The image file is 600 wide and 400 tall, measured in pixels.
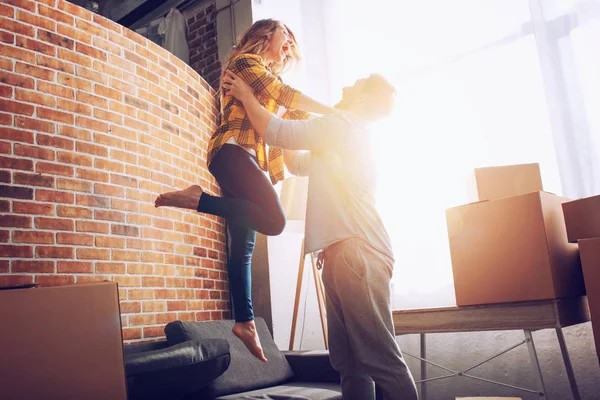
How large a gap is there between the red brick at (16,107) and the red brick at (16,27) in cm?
35

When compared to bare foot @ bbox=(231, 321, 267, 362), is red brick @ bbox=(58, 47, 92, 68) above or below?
above

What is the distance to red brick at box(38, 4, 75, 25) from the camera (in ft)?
8.46

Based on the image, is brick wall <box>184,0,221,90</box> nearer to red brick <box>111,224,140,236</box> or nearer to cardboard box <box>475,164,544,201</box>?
red brick <box>111,224,140,236</box>

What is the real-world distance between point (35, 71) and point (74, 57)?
0.24 meters

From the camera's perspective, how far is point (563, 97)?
3.11 m

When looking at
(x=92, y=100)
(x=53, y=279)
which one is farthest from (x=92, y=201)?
(x=92, y=100)

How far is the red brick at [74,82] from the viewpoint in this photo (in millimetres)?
2606

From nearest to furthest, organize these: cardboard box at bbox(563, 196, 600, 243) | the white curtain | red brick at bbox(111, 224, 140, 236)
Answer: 1. cardboard box at bbox(563, 196, 600, 243)
2. red brick at bbox(111, 224, 140, 236)
3. the white curtain

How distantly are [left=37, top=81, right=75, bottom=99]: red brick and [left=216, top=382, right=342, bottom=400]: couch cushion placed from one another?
65.2 inches

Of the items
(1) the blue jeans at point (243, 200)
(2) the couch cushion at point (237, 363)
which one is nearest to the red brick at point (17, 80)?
(1) the blue jeans at point (243, 200)

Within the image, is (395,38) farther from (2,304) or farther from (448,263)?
(2,304)

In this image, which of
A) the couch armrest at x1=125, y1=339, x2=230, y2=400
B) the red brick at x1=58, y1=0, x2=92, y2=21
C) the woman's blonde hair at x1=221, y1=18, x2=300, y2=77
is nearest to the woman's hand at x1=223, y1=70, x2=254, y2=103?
the woman's blonde hair at x1=221, y1=18, x2=300, y2=77

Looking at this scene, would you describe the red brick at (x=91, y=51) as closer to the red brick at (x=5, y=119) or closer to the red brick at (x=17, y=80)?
the red brick at (x=17, y=80)

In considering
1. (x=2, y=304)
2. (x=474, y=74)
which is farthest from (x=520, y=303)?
(x=2, y=304)
